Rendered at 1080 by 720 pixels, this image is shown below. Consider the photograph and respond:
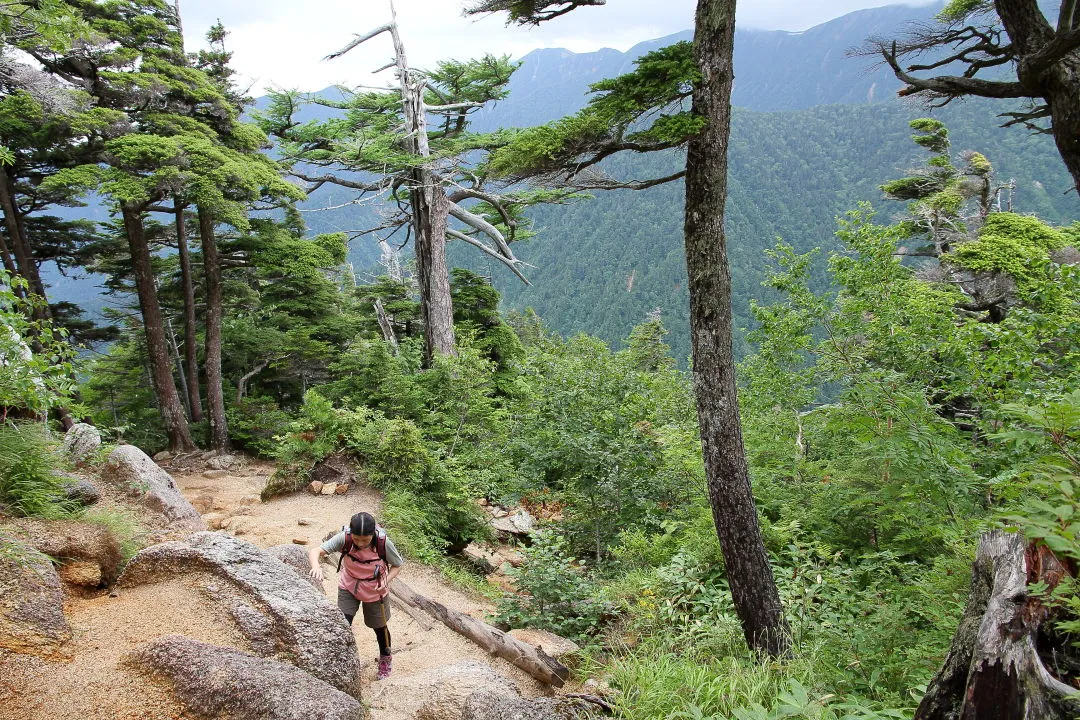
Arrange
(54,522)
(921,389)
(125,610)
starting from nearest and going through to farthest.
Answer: (125,610) < (54,522) < (921,389)

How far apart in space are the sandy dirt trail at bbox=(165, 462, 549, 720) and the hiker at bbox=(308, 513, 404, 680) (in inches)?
18.9

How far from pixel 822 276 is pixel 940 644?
86.7 m

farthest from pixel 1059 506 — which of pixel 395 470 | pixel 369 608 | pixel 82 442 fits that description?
pixel 82 442

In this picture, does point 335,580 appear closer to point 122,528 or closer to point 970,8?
point 122,528

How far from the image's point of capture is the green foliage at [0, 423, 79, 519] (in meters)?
4.03

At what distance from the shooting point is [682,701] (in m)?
3.34

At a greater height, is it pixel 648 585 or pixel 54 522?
pixel 54 522

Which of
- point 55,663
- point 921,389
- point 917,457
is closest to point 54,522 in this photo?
point 55,663

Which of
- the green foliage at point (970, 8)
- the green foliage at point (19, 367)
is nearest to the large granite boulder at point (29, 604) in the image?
the green foliage at point (19, 367)

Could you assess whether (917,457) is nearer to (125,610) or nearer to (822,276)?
(125,610)

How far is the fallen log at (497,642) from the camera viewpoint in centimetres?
440

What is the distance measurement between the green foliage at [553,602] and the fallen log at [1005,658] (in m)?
3.50

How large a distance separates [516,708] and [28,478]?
13.1 feet

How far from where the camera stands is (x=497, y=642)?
4.76m
